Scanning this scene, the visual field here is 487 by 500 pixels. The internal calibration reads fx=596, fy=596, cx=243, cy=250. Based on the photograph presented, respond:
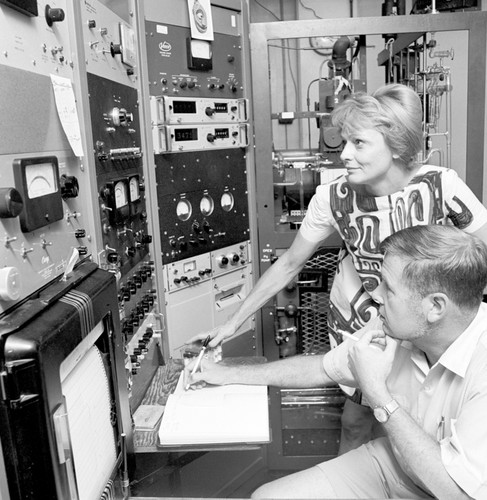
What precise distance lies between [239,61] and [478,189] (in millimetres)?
1271

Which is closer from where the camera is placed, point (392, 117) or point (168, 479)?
point (392, 117)

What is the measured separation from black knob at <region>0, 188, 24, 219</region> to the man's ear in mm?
843

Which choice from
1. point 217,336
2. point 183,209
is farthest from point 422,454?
point 183,209

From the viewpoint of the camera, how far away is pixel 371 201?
6.51 feet

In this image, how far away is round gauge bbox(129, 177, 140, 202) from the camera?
6.31 feet

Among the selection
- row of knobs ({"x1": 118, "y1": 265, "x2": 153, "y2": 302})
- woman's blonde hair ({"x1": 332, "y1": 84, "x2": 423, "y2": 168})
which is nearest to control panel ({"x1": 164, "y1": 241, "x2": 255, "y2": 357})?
row of knobs ({"x1": 118, "y1": 265, "x2": 153, "y2": 302})

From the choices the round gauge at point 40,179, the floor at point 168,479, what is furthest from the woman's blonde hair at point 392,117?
the floor at point 168,479

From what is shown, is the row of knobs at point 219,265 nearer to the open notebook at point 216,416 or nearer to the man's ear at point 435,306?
the open notebook at point 216,416

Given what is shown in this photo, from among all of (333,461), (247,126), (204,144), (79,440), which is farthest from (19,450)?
(247,126)

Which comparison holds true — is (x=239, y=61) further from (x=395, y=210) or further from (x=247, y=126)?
(x=395, y=210)

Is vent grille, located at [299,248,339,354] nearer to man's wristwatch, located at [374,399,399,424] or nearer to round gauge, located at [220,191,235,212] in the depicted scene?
round gauge, located at [220,191,235,212]

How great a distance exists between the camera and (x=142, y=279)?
2.06 m

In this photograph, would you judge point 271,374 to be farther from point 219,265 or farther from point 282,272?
point 219,265

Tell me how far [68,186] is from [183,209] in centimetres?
127
